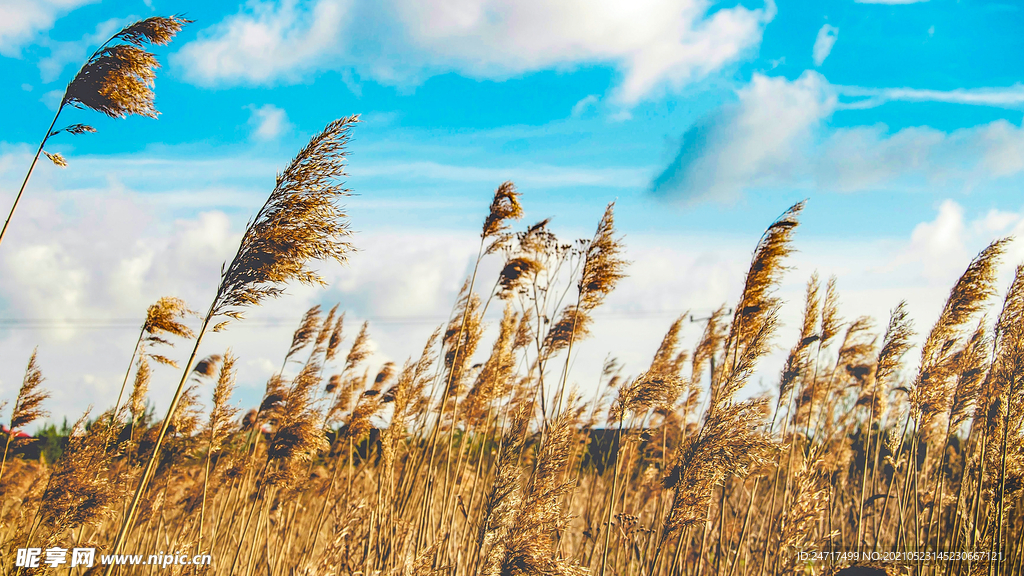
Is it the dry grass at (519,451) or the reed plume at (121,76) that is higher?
the reed plume at (121,76)

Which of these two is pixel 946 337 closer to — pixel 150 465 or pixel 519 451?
pixel 519 451

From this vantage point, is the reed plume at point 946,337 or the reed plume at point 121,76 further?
the reed plume at point 946,337

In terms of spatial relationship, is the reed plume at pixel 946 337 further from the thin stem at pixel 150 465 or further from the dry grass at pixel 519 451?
the thin stem at pixel 150 465

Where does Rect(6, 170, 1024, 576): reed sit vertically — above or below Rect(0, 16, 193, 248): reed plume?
below

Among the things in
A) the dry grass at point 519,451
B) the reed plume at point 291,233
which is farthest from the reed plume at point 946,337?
the reed plume at point 291,233

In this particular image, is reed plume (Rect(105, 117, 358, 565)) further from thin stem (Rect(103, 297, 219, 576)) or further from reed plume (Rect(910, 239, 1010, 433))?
reed plume (Rect(910, 239, 1010, 433))

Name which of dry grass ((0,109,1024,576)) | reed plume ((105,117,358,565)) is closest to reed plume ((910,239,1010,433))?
dry grass ((0,109,1024,576))

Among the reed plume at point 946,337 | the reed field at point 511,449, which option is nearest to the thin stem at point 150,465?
the reed field at point 511,449

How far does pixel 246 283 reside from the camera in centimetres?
310

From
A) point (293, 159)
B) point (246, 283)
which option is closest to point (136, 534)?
point (246, 283)

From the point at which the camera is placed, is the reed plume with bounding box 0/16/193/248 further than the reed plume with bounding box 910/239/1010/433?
No

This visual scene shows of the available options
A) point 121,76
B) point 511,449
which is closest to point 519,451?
point 511,449

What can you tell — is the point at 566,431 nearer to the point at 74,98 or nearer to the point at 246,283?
the point at 246,283

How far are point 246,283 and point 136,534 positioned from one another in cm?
382
